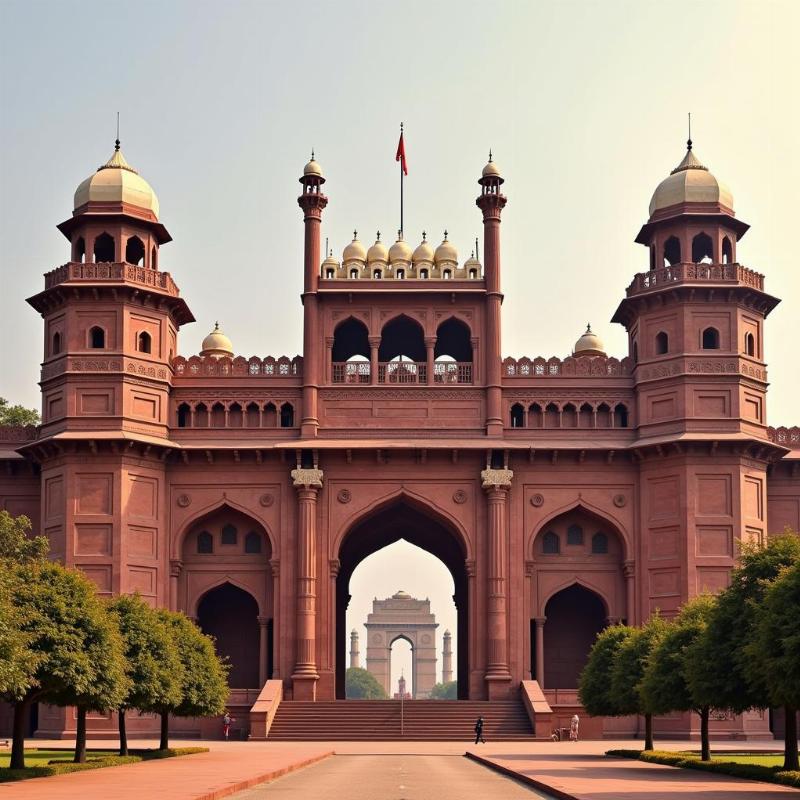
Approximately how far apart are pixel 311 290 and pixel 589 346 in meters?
13.1

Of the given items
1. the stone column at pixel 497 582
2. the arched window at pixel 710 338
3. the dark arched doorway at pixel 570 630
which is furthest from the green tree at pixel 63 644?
the arched window at pixel 710 338

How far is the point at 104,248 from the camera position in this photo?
54.2 meters

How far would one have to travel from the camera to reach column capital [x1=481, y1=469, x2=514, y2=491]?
52.3m

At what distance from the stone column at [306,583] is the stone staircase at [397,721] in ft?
3.51

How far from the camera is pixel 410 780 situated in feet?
88.8

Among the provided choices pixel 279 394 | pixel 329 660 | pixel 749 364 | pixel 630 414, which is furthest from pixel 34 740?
pixel 749 364

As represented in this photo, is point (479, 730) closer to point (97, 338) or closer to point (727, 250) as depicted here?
point (97, 338)

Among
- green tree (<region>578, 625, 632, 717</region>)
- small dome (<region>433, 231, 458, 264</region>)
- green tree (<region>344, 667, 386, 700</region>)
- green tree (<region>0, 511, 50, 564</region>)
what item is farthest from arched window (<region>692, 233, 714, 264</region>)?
green tree (<region>344, 667, 386, 700</region>)

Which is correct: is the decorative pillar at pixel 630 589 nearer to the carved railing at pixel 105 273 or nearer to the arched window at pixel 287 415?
the arched window at pixel 287 415

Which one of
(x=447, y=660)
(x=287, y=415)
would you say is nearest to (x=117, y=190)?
(x=287, y=415)

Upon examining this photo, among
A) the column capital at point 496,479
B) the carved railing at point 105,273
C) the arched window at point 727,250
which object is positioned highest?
the arched window at point 727,250

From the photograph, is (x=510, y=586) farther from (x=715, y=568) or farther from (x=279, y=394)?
(x=279, y=394)

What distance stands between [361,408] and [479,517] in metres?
5.62

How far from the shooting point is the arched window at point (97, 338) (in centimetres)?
5231
